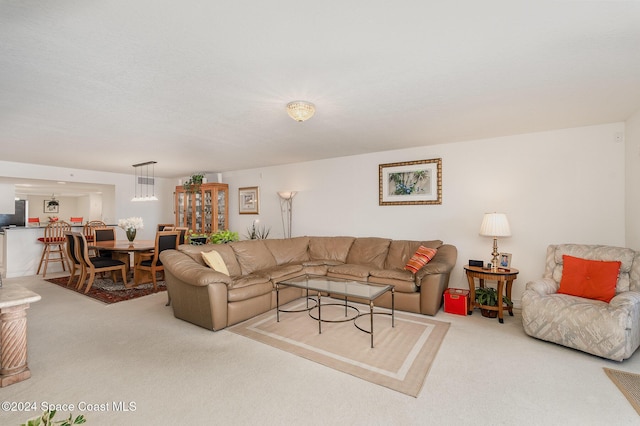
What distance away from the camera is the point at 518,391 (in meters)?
2.09

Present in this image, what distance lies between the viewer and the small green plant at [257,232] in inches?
252

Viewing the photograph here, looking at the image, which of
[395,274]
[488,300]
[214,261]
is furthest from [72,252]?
[488,300]

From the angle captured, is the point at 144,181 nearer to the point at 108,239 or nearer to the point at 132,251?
the point at 108,239

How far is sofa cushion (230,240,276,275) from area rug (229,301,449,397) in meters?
0.87

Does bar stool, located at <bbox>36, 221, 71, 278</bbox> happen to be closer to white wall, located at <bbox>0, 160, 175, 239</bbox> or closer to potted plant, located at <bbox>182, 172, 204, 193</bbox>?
white wall, located at <bbox>0, 160, 175, 239</bbox>

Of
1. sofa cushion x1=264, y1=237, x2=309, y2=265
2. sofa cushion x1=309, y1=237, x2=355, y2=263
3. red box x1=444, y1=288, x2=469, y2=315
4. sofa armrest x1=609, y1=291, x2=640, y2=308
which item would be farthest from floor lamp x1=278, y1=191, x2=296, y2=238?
sofa armrest x1=609, y1=291, x2=640, y2=308

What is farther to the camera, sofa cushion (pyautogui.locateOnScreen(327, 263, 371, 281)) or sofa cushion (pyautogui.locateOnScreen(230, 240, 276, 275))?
sofa cushion (pyautogui.locateOnScreen(230, 240, 276, 275))

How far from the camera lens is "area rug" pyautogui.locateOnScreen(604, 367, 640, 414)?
6.54 feet

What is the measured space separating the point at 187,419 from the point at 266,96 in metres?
2.52

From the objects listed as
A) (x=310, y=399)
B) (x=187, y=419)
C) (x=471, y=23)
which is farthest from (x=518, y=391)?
(x=471, y=23)

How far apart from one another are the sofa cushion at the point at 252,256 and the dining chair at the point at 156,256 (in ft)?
4.15

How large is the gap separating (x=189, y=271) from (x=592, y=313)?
3.92 metres

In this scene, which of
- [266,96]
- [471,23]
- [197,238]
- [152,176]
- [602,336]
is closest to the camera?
[471,23]

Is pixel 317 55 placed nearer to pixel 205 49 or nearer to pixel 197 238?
pixel 205 49
